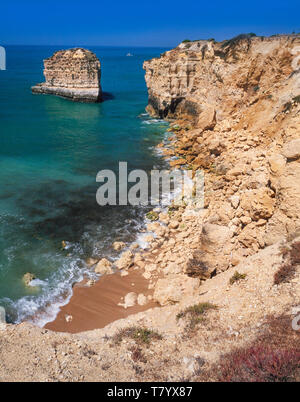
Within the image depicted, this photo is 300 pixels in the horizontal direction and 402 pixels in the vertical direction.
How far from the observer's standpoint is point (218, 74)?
114 ft

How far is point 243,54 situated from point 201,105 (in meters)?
8.55

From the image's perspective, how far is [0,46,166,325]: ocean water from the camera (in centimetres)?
1456

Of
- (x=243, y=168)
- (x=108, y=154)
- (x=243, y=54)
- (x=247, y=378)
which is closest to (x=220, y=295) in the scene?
(x=247, y=378)

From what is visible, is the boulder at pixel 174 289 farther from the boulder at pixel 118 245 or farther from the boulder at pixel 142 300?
the boulder at pixel 118 245

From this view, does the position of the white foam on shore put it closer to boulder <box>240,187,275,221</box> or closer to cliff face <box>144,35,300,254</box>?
cliff face <box>144,35,300,254</box>

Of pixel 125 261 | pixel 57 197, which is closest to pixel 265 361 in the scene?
pixel 125 261

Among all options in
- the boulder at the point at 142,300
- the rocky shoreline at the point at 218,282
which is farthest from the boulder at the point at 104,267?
the boulder at the point at 142,300

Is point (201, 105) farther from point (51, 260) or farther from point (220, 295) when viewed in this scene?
point (220, 295)

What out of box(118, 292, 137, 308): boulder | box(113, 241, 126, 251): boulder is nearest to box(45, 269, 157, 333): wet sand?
box(118, 292, 137, 308): boulder

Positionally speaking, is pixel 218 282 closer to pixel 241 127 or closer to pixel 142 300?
pixel 142 300

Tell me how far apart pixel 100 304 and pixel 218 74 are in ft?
103
